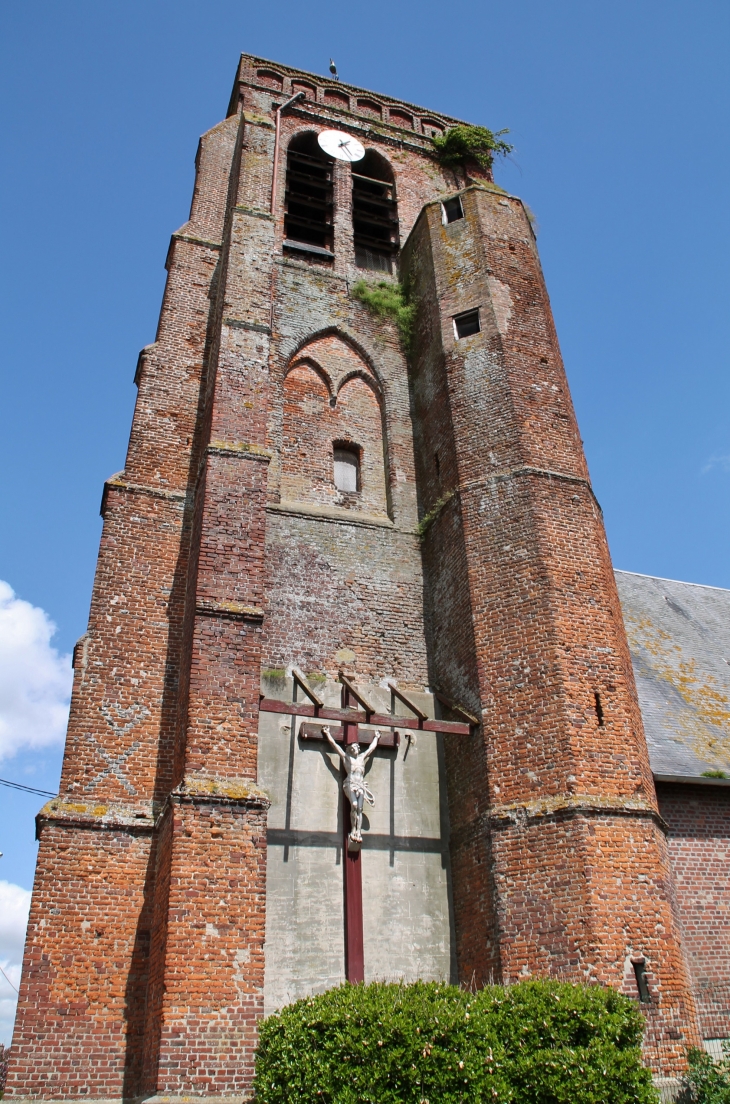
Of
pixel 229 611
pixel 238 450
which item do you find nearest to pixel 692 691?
pixel 229 611

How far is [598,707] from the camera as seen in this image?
10.4m

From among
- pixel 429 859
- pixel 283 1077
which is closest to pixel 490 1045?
pixel 283 1077

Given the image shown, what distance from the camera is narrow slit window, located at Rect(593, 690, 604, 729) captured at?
10302mm

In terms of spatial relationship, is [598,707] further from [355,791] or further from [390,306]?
[390,306]

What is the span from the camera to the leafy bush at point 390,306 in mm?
16484

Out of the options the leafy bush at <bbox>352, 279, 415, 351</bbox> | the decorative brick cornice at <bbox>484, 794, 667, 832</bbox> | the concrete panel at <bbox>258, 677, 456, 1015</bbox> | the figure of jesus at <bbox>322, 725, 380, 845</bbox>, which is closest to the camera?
the decorative brick cornice at <bbox>484, 794, 667, 832</bbox>

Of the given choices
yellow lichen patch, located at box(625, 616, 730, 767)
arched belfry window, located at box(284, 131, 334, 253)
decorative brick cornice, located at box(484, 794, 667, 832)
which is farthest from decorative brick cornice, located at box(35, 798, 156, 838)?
arched belfry window, located at box(284, 131, 334, 253)

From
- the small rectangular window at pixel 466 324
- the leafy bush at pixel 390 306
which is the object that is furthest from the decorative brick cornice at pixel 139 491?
the leafy bush at pixel 390 306

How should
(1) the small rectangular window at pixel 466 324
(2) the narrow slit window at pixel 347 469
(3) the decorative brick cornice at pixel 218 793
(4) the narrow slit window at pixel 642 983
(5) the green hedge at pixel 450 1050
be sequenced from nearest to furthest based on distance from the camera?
(5) the green hedge at pixel 450 1050 < (4) the narrow slit window at pixel 642 983 < (3) the decorative brick cornice at pixel 218 793 < (2) the narrow slit window at pixel 347 469 < (1) the small rectangular window at pixel 466 324

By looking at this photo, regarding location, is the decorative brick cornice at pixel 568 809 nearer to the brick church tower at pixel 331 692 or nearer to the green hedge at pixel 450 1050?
the brick church tower at pixel 331 692

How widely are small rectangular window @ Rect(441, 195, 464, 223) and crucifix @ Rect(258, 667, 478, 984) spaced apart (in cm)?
957

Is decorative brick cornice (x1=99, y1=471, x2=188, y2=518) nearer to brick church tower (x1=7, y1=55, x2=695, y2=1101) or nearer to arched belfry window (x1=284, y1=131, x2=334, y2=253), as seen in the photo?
brick church tower (x1=7, y1=55, x2=695, y2=1101)

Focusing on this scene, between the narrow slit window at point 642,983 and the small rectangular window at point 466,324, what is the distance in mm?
9773

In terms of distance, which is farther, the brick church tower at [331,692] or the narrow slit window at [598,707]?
the narrow slit window at [598,707]
